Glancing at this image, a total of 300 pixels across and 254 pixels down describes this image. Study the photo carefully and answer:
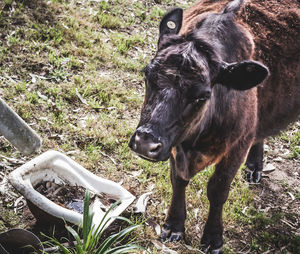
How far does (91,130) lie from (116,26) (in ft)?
10.4

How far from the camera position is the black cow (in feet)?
9.11

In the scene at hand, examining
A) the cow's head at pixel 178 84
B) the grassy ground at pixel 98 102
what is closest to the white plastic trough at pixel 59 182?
the grassy ground at pixel 98 102

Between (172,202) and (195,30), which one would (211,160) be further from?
(195,30)

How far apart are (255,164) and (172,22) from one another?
2.79 m

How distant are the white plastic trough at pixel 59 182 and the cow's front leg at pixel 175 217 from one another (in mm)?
539

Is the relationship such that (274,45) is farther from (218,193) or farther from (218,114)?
(218,193)

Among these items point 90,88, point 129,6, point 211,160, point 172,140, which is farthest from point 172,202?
point 129,6

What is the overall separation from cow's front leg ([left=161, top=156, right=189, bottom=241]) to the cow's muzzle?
52.6 inches

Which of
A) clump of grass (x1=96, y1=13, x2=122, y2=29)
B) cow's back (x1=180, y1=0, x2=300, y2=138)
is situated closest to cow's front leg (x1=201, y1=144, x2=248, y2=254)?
cow's back (x1=180, y1=0, x2=300, y2=138)

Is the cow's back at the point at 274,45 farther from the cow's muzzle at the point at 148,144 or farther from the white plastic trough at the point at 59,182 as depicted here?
the white plastic trough at the point at 59,182

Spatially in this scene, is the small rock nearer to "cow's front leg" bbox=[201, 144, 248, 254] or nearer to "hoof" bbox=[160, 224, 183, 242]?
"cow's front leg" bbox=[201, 144, 248, 254]

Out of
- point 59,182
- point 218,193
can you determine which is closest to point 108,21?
point 59,182

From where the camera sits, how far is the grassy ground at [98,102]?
4.37 metres

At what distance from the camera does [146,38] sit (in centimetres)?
745
